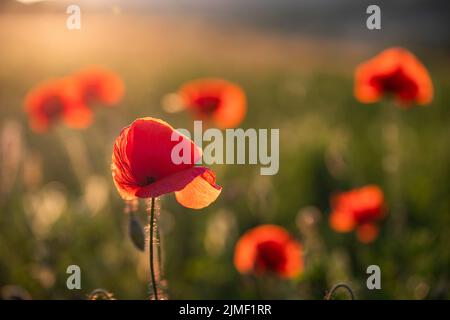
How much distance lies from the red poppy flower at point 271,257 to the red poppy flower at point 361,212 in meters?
0.37

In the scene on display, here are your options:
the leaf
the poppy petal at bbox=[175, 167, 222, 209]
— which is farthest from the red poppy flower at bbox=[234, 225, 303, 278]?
the poppy petal at bbox=[175, 167, 222, 209]

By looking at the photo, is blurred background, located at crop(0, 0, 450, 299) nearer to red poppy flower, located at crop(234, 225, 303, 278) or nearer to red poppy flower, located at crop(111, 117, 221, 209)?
red poppy flower, located at crop(234, 225, 303, 278)

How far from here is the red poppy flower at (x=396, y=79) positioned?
7.79 ft

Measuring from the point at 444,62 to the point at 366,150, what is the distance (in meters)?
3.56

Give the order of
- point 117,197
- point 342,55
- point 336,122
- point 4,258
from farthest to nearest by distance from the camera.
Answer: point 342,55 → point 336,122 → point 117,197 → point 4,258

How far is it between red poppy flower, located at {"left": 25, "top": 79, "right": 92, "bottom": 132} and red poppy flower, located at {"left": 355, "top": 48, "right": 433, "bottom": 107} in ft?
3.63

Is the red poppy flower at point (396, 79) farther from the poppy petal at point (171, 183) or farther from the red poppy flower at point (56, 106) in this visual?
the poppy petal at point (171, 183)

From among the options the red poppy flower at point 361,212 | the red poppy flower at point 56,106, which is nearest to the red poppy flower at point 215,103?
the red poppy flower at point 56,106

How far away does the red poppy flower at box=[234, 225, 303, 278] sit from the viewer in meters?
2.03

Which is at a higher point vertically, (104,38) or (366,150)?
(104,38)

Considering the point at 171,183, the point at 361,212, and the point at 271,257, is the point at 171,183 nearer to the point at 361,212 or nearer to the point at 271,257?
the point at 271,257

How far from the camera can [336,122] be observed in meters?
4.17
